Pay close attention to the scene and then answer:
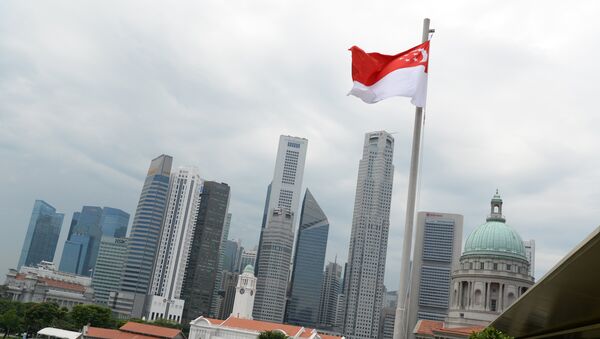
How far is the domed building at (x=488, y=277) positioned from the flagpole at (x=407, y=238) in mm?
75435

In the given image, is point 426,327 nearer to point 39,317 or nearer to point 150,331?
point 150,331

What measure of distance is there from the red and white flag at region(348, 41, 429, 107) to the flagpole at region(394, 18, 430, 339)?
A: 0.81 metres

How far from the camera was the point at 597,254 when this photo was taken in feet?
40.8

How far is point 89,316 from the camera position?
389ft

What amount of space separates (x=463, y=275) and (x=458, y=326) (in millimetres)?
9068

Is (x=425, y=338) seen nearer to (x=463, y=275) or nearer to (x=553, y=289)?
(x=463, y=275)

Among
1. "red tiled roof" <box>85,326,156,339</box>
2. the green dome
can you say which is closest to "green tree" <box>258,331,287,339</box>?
"red tiled roof" <box>85,326,156,339</box>

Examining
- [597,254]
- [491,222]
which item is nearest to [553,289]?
[597,254]

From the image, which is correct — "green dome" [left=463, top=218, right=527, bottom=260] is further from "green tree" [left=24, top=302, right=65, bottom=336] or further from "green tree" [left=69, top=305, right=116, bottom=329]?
"green tree" [left=24, top=302, right=65, bottom=336]

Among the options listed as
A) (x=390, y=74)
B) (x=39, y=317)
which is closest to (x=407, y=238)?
(x=390, y=74)

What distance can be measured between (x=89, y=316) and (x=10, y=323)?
1519cm

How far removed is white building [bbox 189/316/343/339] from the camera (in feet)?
363

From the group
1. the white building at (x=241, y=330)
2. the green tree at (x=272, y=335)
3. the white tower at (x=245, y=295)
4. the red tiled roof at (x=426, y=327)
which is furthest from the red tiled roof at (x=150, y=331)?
the red tiled roof at (x=426, y=327)

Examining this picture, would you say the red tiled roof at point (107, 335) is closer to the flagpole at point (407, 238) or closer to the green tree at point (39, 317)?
the green tree at point (39, 317)
